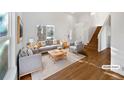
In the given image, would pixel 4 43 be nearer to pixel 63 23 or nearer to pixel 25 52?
pixel 25 52

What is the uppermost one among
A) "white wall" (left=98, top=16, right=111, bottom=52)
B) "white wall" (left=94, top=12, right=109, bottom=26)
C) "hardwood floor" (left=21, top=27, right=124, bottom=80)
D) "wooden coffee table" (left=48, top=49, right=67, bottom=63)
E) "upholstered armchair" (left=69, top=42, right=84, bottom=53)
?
"white wall" (left=94, top=12, right=109, bottom=26)

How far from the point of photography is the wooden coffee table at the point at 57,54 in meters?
1.60

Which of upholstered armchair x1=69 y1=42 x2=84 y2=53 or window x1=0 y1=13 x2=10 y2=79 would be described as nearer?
window x1=0 y1=13 x2=10 y2=79

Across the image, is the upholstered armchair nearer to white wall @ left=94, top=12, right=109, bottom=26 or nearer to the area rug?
the area rug

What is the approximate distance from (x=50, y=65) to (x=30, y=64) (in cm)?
25

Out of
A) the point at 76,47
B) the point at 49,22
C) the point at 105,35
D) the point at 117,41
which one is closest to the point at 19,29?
the point at 49,22

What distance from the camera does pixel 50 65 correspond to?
5.22 feet

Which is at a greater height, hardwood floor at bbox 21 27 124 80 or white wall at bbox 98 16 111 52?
white wall at bbox 98 16 111 52

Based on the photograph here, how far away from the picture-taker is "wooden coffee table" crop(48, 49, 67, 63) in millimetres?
1598

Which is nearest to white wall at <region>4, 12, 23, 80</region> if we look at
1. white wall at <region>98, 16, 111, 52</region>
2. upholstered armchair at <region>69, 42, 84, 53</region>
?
upholstered armchair at <region>69, 42, 84, 53</region>

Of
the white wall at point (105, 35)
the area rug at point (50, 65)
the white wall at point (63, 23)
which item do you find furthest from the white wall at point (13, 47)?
the white wall at point (105, 35)

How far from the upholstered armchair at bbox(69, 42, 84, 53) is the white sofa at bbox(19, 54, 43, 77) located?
409 millimetres
